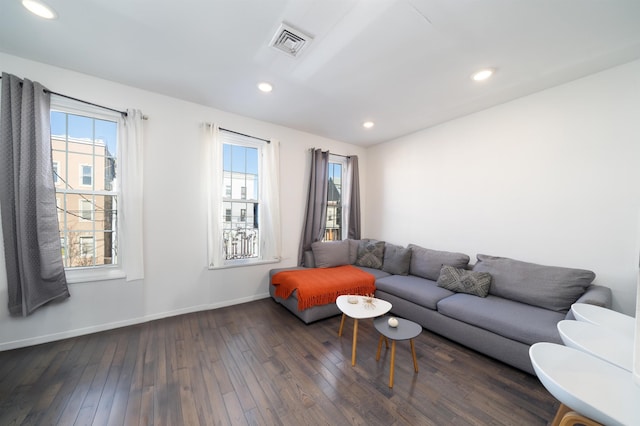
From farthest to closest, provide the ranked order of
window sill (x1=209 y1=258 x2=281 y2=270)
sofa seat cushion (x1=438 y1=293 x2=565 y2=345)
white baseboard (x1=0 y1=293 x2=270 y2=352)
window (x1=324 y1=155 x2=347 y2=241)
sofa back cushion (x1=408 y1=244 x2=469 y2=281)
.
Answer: window (x1=324 y1=155 x2=347 y2=241)
window sill (x1=209 y1=258 x2=281 y2=270)
sofa back cushion (x1=408 y1=244 x2=469 y2=281)
white baseboard (x1=0 y1=293 x2=270 y2=352)
sofa seat cushion (x1=438 y1=293 x2=565 y2=345)

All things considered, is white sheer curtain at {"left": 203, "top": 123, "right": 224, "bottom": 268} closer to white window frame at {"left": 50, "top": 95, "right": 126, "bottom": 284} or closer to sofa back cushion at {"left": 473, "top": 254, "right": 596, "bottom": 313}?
white window frame at {"left": 50, "top": 95, "right": 126, "bottom": 284}

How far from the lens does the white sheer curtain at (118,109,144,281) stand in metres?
2.42

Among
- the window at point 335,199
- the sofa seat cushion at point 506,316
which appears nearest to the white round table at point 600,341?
the sofa seat cushion at point 506,316

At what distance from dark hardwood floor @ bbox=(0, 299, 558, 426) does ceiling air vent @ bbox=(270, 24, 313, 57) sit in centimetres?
269

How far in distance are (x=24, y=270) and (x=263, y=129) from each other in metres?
2.90

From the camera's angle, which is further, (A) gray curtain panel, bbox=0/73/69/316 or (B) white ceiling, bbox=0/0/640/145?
(A) gray curtain panel, bbox=0/73/69/316

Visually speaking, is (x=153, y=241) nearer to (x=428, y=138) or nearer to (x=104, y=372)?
(x=104, y=372)

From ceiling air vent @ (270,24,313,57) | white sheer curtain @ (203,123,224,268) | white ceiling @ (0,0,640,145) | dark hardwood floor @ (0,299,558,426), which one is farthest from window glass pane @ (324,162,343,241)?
ceiling air vent @ (270,24,313,57)

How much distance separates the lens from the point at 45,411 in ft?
4.61

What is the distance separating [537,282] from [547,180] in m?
1.10

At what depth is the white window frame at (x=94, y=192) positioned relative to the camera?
2195 millimetres

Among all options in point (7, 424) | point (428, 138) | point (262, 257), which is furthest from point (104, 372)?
point (428, 138)

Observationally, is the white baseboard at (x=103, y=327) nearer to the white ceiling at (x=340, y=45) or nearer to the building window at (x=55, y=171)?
the building window at (x=55, y=171)

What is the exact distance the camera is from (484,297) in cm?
238
